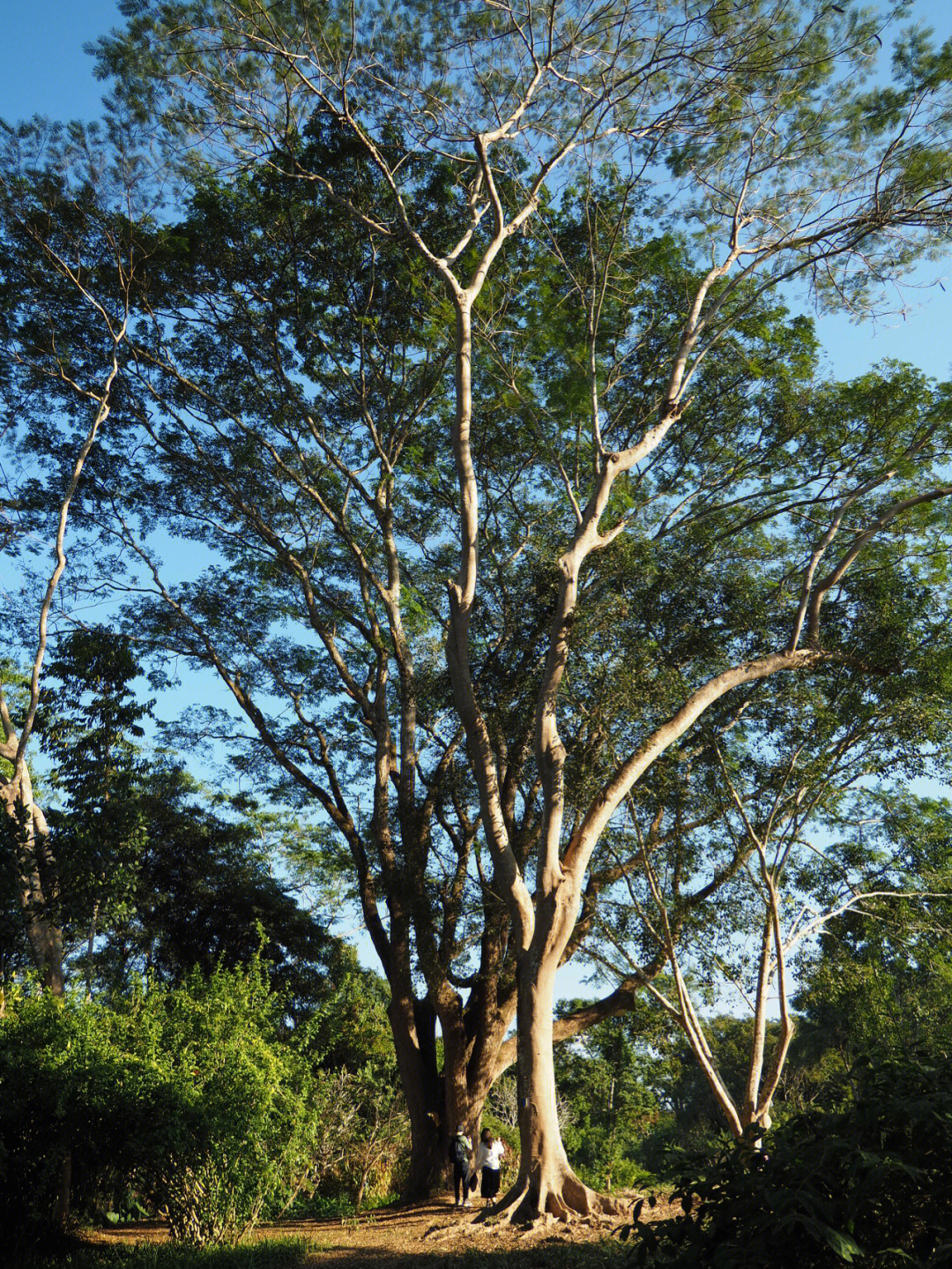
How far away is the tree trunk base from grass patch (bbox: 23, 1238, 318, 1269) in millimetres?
1679

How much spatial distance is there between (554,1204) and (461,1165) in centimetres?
277

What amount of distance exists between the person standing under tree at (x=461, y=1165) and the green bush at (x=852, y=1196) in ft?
28.1

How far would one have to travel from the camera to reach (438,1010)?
1189 cm

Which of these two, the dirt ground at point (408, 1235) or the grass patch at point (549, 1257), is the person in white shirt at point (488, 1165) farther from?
the grass patch at point (549, 1257)

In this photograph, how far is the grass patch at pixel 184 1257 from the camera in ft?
22.3

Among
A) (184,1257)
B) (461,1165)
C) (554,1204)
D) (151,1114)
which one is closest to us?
(184,1257)

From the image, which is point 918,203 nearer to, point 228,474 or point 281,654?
point 228,474

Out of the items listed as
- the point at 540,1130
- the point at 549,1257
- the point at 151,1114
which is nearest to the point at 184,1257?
the point at 151,1114

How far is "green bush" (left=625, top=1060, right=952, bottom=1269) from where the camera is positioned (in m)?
2.56

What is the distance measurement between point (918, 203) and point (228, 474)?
953 centimetres

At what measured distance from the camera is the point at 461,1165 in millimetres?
10633

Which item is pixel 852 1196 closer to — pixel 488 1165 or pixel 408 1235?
pixel 408 1235

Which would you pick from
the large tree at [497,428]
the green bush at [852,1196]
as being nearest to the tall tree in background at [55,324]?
the large tree at [497,428]

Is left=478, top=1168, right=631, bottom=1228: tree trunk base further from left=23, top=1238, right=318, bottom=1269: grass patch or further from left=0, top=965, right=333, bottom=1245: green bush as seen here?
left=0, top=965, right=333, bottom=1245: green bush
